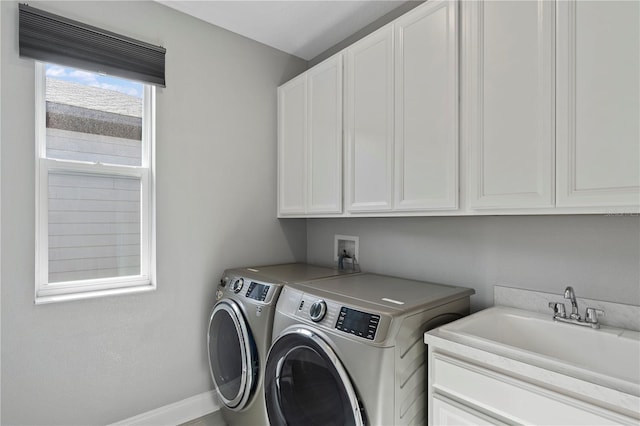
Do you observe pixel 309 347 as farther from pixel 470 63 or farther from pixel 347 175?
pixel 470 63

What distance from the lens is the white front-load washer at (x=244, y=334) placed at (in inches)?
66.8

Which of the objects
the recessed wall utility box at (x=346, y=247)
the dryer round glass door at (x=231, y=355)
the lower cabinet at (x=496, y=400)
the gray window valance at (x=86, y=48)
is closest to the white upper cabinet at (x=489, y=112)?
the recessed wall utility box at (x=346, y=247)

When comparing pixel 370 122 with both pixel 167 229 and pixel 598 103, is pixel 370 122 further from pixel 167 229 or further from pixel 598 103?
pixel 167 229

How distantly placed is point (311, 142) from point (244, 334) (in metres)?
1.29

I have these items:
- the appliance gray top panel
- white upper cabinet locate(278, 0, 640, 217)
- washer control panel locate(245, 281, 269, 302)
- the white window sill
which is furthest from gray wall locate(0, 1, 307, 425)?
white upper cabinet locate(278, 0, 640, 217)

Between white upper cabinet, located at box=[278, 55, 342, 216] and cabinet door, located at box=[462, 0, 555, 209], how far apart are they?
0.83m

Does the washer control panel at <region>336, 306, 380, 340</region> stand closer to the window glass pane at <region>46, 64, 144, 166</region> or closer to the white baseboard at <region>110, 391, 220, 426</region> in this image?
the white baseboard at <region>110, 391, 220, 426</region>

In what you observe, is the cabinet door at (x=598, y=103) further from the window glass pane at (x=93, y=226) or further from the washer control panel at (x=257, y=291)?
the window glass pane at (x=93, y=226)

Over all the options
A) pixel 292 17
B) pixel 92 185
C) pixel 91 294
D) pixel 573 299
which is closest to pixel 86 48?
pixel 92 185

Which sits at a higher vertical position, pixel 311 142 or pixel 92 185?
pixel 311 142

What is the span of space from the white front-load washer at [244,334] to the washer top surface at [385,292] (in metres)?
0.20

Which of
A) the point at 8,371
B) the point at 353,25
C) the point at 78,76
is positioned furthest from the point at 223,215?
the point at 353,25

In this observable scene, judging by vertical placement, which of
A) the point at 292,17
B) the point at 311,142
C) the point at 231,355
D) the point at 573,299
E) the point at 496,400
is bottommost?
the point at 231,355

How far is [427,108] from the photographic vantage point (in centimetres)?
152
